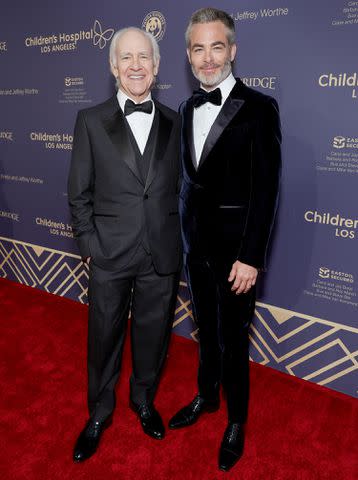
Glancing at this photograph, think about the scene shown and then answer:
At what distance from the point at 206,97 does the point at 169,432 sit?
1672 millimetres

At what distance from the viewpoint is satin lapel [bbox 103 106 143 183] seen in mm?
1838

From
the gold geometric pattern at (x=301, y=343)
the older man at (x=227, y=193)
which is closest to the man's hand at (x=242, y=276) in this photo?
the older man at (x=227, y=193)

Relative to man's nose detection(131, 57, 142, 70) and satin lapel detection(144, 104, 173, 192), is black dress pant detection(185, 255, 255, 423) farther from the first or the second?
man's nose detection(131, 57, 142, 70)

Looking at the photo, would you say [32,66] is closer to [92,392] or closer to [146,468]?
[92,392]

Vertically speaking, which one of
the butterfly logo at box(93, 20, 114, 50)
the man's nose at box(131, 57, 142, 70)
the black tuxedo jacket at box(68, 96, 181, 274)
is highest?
the butterfly logo at box(93, 20, 114, 50)

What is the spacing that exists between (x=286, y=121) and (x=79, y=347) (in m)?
2.03

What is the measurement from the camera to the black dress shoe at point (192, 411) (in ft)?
7.30

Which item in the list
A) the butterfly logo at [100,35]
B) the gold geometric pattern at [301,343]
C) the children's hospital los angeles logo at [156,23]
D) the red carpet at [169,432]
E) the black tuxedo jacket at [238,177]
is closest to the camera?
the black tuxedo jacket at [238,177]

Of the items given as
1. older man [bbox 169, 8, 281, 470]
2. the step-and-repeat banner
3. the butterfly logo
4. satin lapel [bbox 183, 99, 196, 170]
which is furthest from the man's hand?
the butterfly logo

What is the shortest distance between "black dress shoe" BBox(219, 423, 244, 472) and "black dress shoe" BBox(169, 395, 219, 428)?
233mm

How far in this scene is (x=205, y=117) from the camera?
188 centimetres

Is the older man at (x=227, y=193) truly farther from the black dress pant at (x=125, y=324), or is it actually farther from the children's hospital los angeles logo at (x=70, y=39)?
the children's hospital los angeles logo at (x=70, y=39)

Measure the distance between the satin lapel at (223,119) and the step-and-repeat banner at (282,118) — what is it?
27.1 inches

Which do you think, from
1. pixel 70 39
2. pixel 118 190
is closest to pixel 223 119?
pixel 118 190
